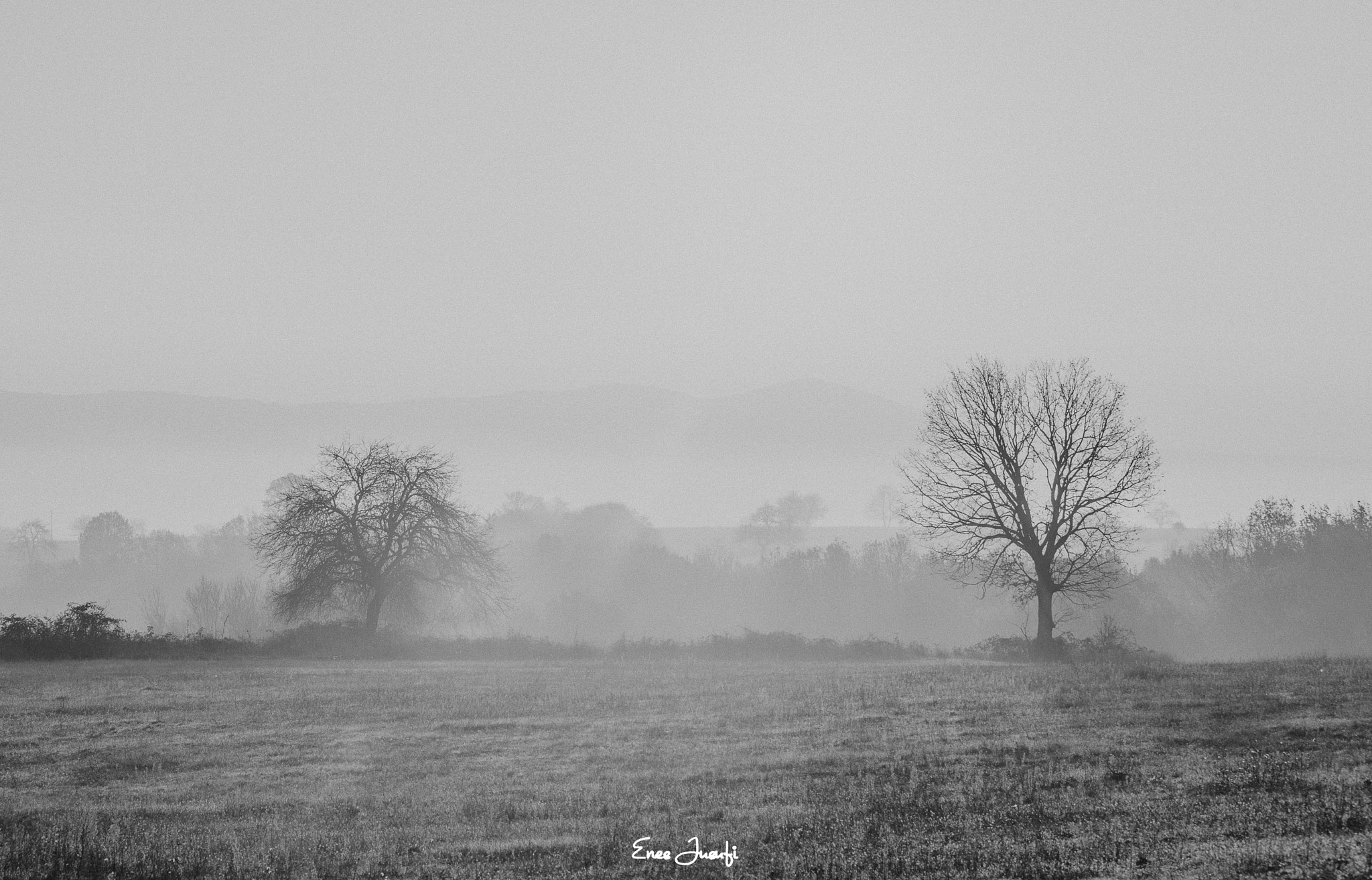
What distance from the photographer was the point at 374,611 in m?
48.9

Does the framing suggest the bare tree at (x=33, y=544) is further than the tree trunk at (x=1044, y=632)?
Yes

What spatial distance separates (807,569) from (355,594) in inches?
2187

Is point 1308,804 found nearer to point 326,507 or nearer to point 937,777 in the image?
point 937,777

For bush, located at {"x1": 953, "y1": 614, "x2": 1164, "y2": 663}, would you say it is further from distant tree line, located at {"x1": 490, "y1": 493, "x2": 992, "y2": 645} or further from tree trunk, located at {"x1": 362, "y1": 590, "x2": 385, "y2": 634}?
distant tree line, located at {"x1": 490, "y1": 493, "x2": 992, "y2": 645}

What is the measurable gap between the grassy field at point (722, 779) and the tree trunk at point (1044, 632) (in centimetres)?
1084

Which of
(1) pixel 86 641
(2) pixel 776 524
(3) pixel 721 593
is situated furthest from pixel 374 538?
(2) pixel 776 524

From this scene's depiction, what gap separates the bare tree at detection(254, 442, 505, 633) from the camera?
161 ft

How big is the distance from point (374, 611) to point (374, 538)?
3909 millimetres

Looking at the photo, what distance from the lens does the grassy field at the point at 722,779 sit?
10.6 metres

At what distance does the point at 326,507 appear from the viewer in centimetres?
4978
